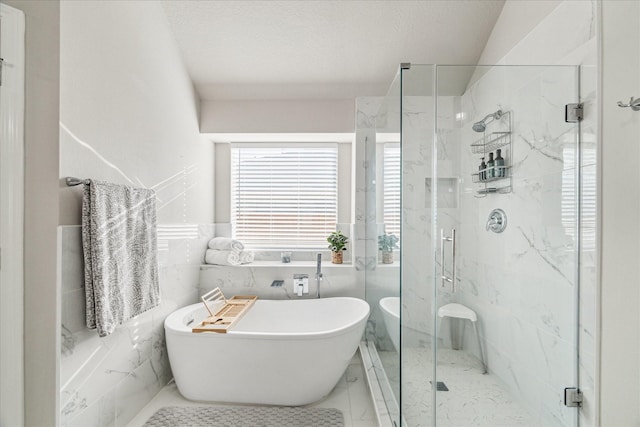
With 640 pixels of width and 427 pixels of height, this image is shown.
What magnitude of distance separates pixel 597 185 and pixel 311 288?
2270 millimetres

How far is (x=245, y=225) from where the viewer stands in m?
3.53

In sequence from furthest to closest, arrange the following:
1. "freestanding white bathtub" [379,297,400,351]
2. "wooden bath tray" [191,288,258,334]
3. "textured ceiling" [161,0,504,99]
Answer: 1. "textured ceiling" [161,0,504,99]
2. "wooden bath tray" [191,288,258,334]
3. "freestanding white bathtub" [379,297,400,351]

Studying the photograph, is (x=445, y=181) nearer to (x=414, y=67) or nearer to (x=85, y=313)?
(x=414, y=67)

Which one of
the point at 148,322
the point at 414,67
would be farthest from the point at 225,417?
the point at 414,67

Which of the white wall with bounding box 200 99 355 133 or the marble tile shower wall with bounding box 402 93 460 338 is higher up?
the white wall with bounding box 200 99 355 133

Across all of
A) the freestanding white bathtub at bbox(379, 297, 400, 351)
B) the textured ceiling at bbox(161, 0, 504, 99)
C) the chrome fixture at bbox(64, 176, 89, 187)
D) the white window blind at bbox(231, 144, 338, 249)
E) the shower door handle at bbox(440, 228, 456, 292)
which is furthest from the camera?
the white window blind at bbox(231, 144, 338, 249)

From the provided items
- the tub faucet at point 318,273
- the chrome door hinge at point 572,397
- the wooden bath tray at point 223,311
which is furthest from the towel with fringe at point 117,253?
the chrome door hinge at point 572,397

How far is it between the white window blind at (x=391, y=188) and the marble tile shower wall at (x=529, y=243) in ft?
1.11

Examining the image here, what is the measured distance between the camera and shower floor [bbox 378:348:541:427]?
5.16ft

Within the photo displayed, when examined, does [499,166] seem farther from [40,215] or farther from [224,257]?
[224,257]

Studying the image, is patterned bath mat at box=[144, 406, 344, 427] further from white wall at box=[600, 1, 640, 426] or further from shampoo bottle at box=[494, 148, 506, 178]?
shampoo bottle at box=[494, 148, 506, 178]

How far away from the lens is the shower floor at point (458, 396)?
1.57 metres

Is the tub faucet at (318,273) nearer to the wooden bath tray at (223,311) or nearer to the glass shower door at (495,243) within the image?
the wooden bath tray at (223,311)

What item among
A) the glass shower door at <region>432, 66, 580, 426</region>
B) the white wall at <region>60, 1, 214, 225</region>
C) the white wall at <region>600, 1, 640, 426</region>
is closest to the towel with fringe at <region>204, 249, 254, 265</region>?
the white wall at <region>60, 1, 214, 225</region>
